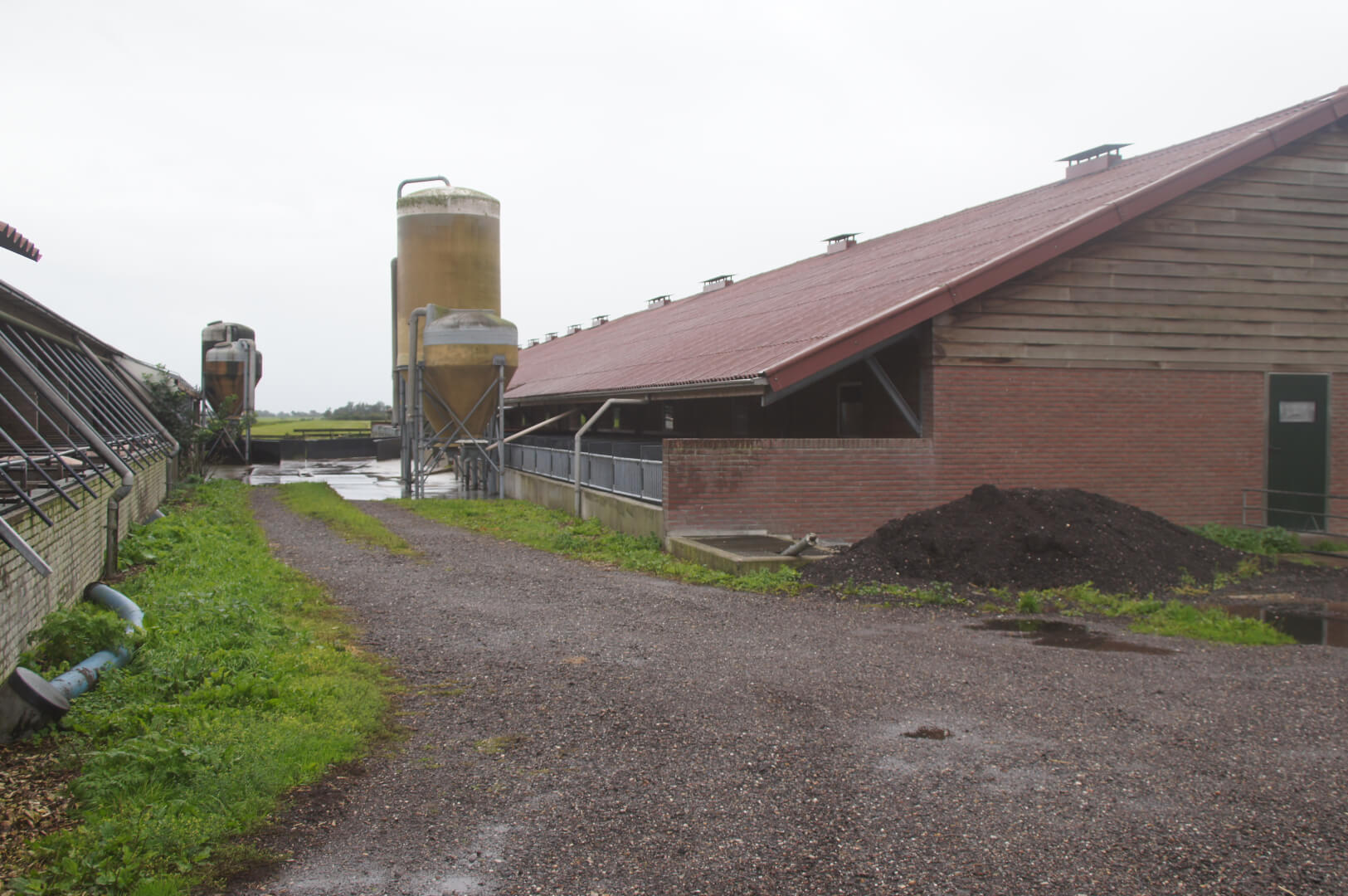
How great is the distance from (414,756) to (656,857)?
2.06 m

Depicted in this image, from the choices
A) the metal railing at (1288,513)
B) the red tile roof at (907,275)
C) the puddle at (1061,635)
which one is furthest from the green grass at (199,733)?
the metal railing at (1288,513)

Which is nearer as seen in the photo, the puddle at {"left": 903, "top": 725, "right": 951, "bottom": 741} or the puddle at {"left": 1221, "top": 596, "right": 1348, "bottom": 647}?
the puddle at {"left": 903, "top": 725, "right": 951, "bottom": 741}

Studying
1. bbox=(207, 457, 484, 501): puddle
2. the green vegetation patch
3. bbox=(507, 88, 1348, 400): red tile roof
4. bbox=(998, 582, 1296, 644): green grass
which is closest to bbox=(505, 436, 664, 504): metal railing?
bbox=(507, 88, 1348, 400): red tile roof

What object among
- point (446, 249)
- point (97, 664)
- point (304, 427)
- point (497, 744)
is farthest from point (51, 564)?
point (304, 427)

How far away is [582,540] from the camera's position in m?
17.3

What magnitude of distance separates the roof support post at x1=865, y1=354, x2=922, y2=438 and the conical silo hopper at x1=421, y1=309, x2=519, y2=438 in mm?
12768

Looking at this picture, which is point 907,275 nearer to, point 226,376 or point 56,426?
point 56,426

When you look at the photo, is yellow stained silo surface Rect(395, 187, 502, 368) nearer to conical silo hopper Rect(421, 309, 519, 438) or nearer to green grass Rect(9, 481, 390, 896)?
conical silo hopper Rect(421, 309, 519, 438)

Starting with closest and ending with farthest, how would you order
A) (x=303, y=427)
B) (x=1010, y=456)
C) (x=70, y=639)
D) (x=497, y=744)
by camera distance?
1. (x=497, y=744)
2. (x=70, y=639)
3. (x=1010, y=456)
4. (x=303, y=427)

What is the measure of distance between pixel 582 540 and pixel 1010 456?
671 centimetres

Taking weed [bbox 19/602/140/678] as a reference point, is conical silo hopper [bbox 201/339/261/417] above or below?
above

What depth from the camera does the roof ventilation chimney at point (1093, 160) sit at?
2347cm

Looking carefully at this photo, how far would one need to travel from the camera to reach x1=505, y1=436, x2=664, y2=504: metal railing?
701 inches

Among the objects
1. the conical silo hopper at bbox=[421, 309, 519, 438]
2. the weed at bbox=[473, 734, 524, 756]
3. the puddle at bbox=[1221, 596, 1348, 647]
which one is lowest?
the puddle at bbox=[1221, 596, 1348, 647]
